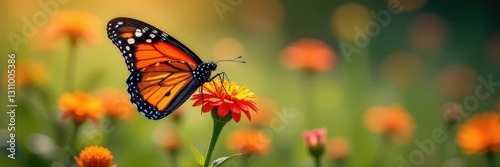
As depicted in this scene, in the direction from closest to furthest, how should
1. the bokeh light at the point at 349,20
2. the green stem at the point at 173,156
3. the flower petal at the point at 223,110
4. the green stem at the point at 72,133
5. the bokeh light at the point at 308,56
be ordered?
1. the flower petal at the point at 223,110
2. the green stem at the point at 72,133
3. the green stem at the point at 173,156
4. the bokeh light at the point at 308,56
5. the bokeh light at the point at 349,20

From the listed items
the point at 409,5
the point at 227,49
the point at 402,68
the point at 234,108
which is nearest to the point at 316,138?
the point at 234,108

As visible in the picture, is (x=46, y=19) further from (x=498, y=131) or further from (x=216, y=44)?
(x=498, y=131)

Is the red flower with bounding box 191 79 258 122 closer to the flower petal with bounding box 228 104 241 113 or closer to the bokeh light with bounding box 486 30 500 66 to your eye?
the flower petal with bounding box 228 104 241 113

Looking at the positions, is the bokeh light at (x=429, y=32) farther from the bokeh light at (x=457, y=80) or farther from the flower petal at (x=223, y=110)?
the flower petal at (x=223, y=110)

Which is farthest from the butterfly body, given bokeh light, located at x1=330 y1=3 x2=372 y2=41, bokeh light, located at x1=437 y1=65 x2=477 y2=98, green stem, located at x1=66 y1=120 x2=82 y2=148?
bokeh light, located at x1=437 y1=65 x2=477 y2=98

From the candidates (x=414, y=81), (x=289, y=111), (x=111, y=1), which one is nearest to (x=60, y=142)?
(x=111, y=1)

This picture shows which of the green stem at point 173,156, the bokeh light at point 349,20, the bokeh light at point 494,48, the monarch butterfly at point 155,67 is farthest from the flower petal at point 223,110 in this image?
the bokeh light at point 494,48

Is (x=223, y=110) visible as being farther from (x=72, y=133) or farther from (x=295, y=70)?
(x=295, y=70)

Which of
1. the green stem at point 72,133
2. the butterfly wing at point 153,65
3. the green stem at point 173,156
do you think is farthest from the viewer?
the green stem at point 173,156
